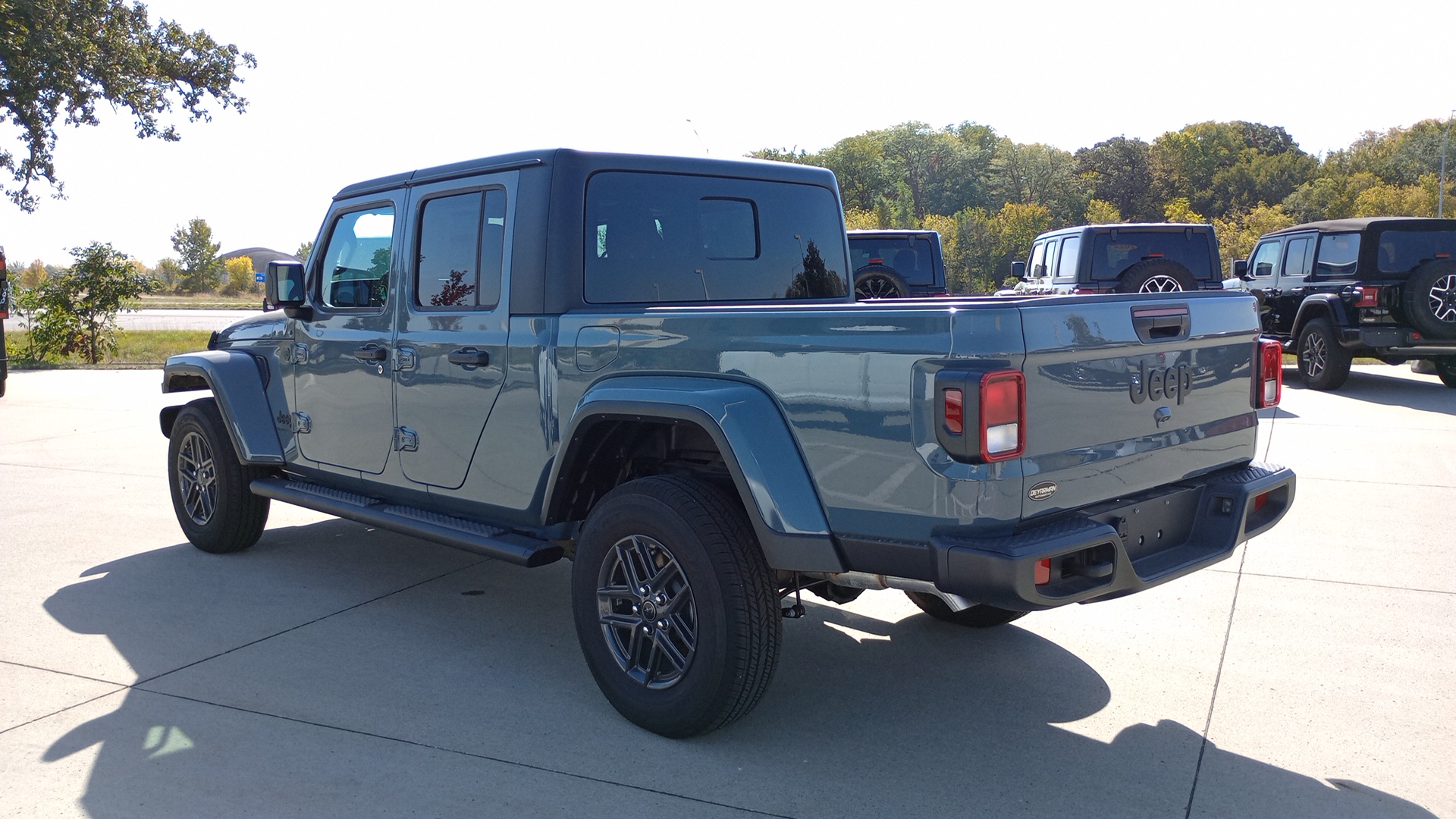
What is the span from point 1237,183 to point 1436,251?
303ft

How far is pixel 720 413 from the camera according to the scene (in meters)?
3.30

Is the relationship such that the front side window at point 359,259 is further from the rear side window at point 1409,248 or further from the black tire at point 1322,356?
the rear side window at point 1409,248

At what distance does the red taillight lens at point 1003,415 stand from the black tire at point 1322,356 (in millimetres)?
11368

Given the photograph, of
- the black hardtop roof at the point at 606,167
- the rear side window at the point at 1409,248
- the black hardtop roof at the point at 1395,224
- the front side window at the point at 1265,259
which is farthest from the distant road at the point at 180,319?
the black hardtop roof at the point at 606,167

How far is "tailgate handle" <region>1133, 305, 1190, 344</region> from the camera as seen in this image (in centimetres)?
333

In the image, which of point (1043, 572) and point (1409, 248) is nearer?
point (1043, 572)

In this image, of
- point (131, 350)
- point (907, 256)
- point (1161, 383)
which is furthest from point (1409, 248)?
point (131, 350)

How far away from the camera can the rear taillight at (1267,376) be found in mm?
3900

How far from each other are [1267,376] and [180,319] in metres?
41.0

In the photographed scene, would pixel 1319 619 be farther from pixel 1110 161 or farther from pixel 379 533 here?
pixel 1110 161

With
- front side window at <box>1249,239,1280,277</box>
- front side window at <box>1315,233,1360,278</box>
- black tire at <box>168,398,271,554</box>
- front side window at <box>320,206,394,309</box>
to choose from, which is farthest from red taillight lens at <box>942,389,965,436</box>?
front side window at <box>1249,239,1280,277</box>

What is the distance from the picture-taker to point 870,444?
3.05 m

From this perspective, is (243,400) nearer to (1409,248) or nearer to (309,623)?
(309,623)

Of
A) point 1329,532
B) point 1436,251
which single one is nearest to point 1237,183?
point 1436,251
